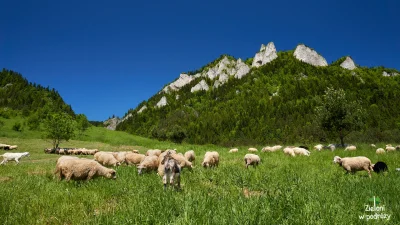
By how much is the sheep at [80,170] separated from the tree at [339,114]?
36.2 m

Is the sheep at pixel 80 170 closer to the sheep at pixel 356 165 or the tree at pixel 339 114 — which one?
the sheep at pixel 356 165

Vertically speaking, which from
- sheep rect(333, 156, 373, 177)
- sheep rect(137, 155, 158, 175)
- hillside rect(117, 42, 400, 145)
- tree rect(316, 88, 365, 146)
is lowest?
sheep rect(137, 155, 158, 175)

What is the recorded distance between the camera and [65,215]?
5.81 m

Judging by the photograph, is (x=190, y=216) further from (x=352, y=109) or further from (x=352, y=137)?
(x=352, y=137)

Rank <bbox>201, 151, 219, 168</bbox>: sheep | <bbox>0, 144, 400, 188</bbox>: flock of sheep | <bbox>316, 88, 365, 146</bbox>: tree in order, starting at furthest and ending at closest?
1. <bbox>316, 88, 365, 146</bbox>: tree
2. <bbox>201, 151, 219, 168</bbox>: sheep
3. <bbox>0, 144, 400, 188</bbox>: flock of sheep

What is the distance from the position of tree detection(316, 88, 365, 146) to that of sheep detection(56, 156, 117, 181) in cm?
3624

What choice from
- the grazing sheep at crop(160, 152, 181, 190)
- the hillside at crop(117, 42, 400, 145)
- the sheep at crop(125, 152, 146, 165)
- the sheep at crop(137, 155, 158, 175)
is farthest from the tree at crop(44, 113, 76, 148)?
the hillside at crop(117, 42, 400, 145)

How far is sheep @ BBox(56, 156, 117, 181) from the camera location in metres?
11.0

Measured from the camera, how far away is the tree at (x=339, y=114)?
3756 cm

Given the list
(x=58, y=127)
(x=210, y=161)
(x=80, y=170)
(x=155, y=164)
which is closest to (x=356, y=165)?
(x=210, y=161)

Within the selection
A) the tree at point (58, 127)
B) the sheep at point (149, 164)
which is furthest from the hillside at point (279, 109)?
the sheep at point (149, 164)

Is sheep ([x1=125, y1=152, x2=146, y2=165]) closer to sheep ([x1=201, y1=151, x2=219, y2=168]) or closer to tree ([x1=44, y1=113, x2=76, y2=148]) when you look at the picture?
sheep ([x1=201, y1=151, x2=219, y2=168])

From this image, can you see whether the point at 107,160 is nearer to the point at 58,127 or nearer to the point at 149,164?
the point at 149,164

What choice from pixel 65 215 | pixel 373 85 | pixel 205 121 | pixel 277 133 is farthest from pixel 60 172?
pixel 373 85
